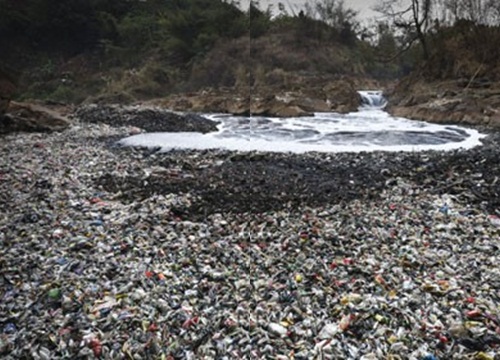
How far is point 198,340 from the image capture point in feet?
8.47

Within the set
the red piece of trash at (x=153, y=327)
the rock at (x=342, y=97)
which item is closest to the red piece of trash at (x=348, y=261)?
the red piece of trash at (x=153, y=327)

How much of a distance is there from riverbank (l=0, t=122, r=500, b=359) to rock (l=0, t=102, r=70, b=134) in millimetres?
5260

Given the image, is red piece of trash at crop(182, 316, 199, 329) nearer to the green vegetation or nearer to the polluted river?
the polluted river

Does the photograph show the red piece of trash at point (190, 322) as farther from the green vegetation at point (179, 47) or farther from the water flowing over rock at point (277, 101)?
the green vegetation at point (179, 47)

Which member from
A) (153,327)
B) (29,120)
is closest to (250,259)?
(153,327)

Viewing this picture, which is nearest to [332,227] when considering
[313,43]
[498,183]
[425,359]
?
[425,359]

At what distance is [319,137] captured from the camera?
11.4m

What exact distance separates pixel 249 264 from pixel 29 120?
957 centimetres

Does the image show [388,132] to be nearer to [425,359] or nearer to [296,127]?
[296,127]

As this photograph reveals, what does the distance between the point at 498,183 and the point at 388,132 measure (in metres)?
6.95

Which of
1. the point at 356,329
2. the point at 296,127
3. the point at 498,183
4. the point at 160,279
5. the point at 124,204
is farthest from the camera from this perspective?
the point at 296,127

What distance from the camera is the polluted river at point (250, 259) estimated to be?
258 cm

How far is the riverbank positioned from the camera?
2584 mm

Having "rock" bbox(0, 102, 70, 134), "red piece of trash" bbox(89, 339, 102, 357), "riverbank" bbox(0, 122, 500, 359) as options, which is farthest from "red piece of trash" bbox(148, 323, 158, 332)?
"rock" bbox(0, 102, 70, 134)
